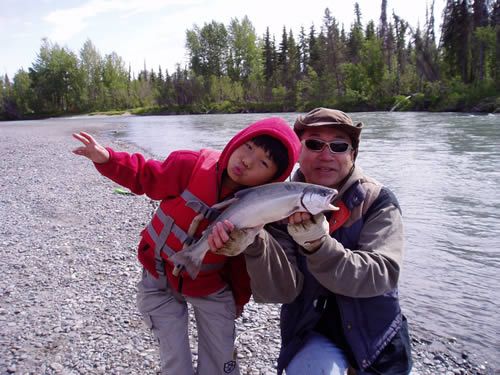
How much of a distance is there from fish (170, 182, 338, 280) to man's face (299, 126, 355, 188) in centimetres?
39

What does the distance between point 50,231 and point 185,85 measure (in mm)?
75246

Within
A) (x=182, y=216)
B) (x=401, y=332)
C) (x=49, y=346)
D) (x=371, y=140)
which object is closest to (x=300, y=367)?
(x=401, y=332)

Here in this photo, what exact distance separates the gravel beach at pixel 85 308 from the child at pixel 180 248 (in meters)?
0.79

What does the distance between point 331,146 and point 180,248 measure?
1.22m

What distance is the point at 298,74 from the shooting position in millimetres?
76562

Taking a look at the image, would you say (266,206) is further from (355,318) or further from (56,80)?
(56,80)

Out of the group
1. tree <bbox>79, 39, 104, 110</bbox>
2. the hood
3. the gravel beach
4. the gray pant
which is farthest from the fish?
tree <bbox>79, 39, 104, 110</bbox>

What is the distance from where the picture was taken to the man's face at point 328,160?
2.60m

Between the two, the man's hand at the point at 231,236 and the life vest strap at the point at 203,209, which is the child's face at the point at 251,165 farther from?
the man's hand at the point at 231,236

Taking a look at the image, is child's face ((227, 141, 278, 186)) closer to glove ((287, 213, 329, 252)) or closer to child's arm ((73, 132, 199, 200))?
child's arm ((73, 132, 199, 200))

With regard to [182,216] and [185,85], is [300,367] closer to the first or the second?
[182,216]

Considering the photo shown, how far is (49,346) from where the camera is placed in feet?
12.4

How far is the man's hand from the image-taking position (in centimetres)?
229

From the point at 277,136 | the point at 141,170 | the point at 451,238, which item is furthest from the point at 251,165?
the point at 451,238
